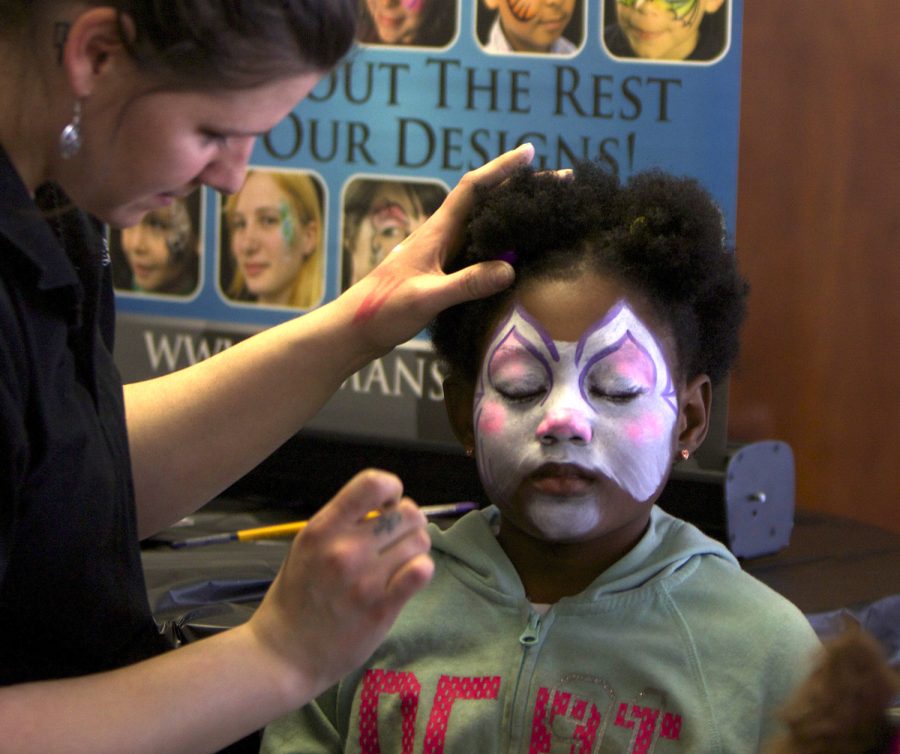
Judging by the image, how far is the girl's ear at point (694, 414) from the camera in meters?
1.08

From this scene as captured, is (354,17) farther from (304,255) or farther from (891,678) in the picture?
(304,255)

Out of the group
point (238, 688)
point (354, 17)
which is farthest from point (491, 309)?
point (238, 688)

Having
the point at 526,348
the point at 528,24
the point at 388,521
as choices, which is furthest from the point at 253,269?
the point at 388,521

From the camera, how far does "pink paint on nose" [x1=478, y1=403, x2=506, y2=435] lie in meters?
1.03

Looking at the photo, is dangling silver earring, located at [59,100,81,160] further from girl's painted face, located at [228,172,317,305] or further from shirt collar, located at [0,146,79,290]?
girl's painted face, located at [228,172,317,305]

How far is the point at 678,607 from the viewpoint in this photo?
101 cm

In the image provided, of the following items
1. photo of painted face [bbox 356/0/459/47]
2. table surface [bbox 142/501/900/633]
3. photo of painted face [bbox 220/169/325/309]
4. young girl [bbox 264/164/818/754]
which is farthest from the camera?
photo of painted face [bbox 220/169/325/309]

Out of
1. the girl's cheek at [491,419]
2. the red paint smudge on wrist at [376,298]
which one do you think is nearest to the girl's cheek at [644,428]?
the girl's cheek at [491,419]

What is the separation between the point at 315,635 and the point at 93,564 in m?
0.22

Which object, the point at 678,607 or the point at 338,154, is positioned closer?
the point at 678,607

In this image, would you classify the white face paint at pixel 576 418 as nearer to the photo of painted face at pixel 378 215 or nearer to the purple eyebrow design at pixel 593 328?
the purple eyebrow design at pixel 593 328

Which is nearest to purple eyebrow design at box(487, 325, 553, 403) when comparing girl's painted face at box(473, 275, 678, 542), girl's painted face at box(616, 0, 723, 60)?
girl's painted face at box(473, 275, 678, 542)

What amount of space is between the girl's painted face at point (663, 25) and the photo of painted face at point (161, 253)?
0.72 m

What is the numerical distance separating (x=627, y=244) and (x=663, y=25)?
70 centimetres
